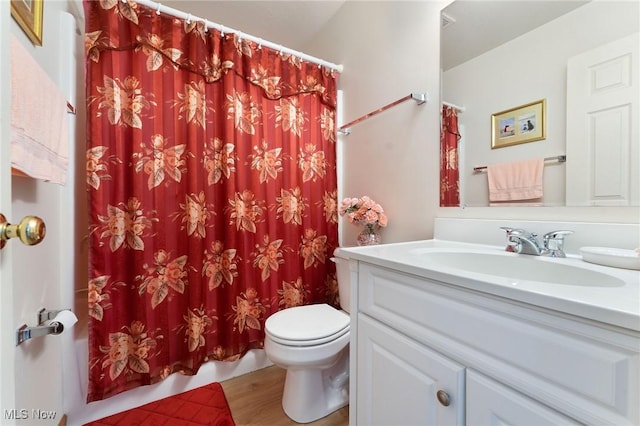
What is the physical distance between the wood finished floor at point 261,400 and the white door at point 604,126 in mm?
1344

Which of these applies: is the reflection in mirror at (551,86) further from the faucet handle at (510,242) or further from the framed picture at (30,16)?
the framed picture at (30,16)

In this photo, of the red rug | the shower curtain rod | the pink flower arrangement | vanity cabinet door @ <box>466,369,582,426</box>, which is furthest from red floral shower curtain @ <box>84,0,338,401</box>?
vanity cabinet door @ <box>466,369,582,426</box>

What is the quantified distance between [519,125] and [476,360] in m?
0.86

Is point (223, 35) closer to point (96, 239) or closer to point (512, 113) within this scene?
point (96, 239)

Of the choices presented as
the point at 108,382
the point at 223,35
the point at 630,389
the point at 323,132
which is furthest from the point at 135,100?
the point at 630,389

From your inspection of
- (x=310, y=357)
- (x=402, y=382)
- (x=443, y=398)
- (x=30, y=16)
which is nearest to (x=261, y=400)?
(x=310, y=357)

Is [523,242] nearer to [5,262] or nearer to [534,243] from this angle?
[534,243]

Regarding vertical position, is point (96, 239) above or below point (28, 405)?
above

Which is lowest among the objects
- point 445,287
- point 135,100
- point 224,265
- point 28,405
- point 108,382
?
point 108,382

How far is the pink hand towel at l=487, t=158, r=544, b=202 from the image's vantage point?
924 mm

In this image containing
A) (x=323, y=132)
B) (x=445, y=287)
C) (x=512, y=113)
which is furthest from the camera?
(x=323, y=132)

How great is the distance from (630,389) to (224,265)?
1.49 metres

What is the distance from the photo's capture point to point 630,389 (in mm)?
385

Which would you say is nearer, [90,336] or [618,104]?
[618,104]
